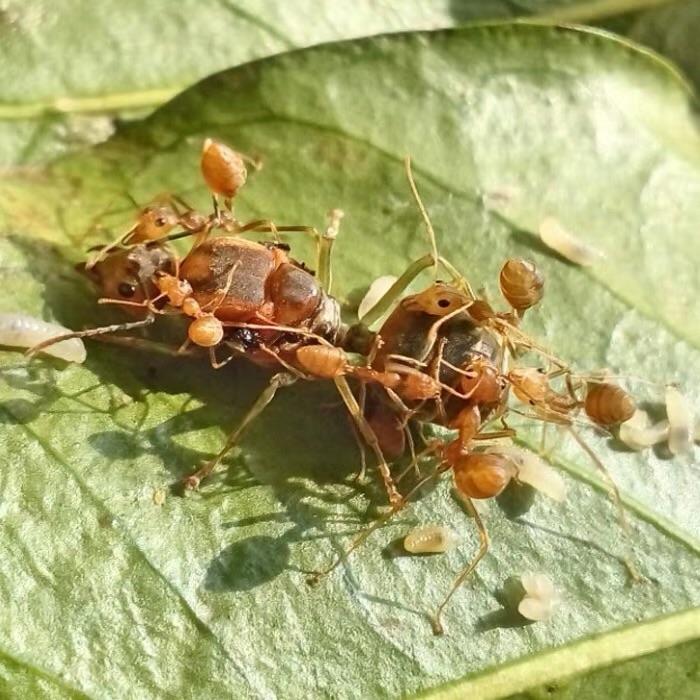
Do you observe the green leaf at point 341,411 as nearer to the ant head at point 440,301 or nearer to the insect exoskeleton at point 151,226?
the insect exoskeleton at point 151,226

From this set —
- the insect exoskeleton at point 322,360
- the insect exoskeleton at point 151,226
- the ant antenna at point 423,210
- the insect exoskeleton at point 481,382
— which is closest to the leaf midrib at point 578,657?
the insect exoskeleton at point 481,382

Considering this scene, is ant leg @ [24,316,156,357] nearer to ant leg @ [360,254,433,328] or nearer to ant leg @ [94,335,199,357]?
ant leg @ [94,335,199,357]

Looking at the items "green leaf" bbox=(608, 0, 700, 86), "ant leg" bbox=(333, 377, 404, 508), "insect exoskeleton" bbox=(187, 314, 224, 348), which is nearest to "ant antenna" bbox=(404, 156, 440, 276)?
"ant leg" bbox=(333, 377, 404, 508)

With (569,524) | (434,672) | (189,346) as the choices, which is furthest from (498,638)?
(189,346)

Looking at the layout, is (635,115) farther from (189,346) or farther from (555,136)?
(189,346)

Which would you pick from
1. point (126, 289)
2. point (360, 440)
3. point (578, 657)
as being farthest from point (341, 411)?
point (578, 657)
